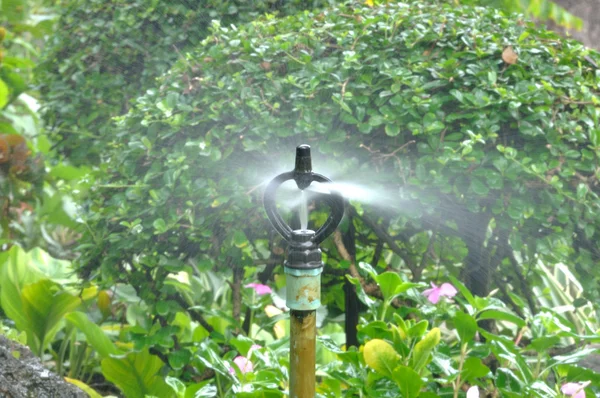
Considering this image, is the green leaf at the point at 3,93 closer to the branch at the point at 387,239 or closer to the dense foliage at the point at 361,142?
the dense foliage at the point at 361,142

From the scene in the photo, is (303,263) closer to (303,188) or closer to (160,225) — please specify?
(303,188)

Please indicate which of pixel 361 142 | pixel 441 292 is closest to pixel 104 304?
pixel 361 142

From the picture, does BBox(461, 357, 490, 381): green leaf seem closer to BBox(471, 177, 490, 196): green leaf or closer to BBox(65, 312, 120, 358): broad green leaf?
BBox(471, 177, 490, 196): green leaf

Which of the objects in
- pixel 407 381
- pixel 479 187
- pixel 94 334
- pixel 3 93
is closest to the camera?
pixel 407 381

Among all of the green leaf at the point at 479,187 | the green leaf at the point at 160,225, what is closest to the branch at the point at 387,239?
the green leaf at the point at 479,187

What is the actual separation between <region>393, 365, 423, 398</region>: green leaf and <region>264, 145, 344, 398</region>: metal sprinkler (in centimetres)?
25

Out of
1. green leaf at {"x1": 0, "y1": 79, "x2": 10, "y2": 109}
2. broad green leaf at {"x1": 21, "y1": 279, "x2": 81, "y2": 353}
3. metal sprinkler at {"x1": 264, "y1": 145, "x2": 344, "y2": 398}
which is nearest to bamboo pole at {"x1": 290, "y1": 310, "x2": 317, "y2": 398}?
metal sprinkler at {"x1": 264, "y1": 145, "x2": 344, "y2": 398}

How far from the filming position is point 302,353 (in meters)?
1.25

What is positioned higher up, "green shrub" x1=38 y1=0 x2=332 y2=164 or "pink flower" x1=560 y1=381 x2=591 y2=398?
"green shrub" x1=38 y1=0 x2=332 y2=164

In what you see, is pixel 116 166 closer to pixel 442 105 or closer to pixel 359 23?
pixel 359 23

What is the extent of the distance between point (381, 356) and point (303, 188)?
506 millimetres

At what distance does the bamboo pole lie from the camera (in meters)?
1.25

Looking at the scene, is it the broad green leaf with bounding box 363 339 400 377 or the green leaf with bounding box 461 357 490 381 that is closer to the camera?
the broad green leaf with bounding box 363 339 400 377

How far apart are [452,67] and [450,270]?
2.40 feet
